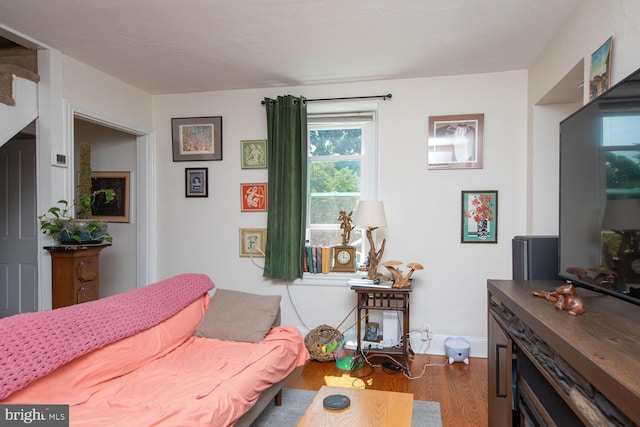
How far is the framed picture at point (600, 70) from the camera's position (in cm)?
187

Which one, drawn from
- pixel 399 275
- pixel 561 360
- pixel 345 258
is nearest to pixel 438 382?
pixel 399 275

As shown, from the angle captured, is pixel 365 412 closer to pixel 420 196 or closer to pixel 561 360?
pixel 561 360

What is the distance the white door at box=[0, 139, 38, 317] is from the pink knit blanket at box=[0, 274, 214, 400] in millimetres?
2512

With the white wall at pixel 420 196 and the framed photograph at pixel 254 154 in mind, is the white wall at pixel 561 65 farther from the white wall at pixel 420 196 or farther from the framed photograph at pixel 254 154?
the framed photograph at pixel 254 154

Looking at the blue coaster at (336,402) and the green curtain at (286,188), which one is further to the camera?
the green curtain at (286,188)

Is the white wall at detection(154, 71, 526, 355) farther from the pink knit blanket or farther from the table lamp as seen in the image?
the pink knit blanket

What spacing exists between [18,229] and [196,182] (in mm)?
1986

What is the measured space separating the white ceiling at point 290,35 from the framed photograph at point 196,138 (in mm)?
474

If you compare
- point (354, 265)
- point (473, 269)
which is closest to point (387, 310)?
point (354, 265)

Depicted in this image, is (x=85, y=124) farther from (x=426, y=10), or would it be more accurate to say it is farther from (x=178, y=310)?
(x=426, y=10)

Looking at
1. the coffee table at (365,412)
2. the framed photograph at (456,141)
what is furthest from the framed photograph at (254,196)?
the coffee table at (365,412)

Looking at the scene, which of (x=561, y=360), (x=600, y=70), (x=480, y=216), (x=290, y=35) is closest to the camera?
(x=561, y=360)

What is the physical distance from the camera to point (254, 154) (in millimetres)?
3766

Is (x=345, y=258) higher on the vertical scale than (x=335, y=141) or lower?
lower
